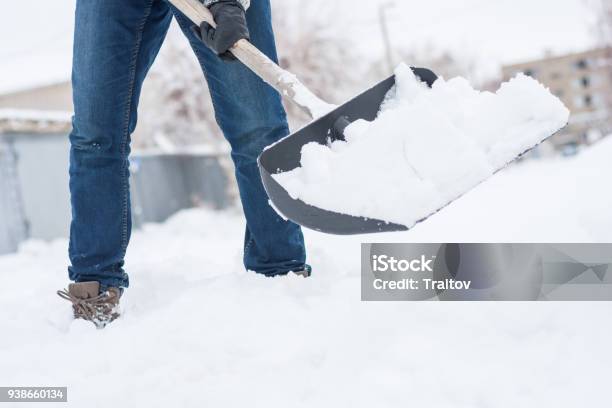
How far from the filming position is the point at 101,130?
5.48 ft

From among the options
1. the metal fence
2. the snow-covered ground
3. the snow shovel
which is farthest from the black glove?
the metal fence

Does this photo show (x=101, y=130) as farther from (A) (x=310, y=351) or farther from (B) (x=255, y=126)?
(A) (x=310, y=351)

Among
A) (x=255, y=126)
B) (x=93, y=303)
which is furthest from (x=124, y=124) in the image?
(x=93, y=303)

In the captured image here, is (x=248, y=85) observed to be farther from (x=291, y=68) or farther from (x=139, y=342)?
(x=291, y=68)

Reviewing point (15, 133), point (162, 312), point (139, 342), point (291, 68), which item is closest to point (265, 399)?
point (139, 342)

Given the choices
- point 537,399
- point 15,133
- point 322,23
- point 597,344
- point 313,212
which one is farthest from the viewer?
point 322,23

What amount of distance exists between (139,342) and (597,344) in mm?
1004

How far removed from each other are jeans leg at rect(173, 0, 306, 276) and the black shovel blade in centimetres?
35

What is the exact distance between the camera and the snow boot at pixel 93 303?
159cm

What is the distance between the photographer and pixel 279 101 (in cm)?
178

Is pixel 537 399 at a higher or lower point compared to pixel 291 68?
lower

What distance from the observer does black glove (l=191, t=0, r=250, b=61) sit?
4.97 feet

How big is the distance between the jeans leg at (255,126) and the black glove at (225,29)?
15cm

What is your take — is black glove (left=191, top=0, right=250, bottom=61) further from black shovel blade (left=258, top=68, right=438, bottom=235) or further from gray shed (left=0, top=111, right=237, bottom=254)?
gray shed (left=0, top=111, right=237, bottom=254)
